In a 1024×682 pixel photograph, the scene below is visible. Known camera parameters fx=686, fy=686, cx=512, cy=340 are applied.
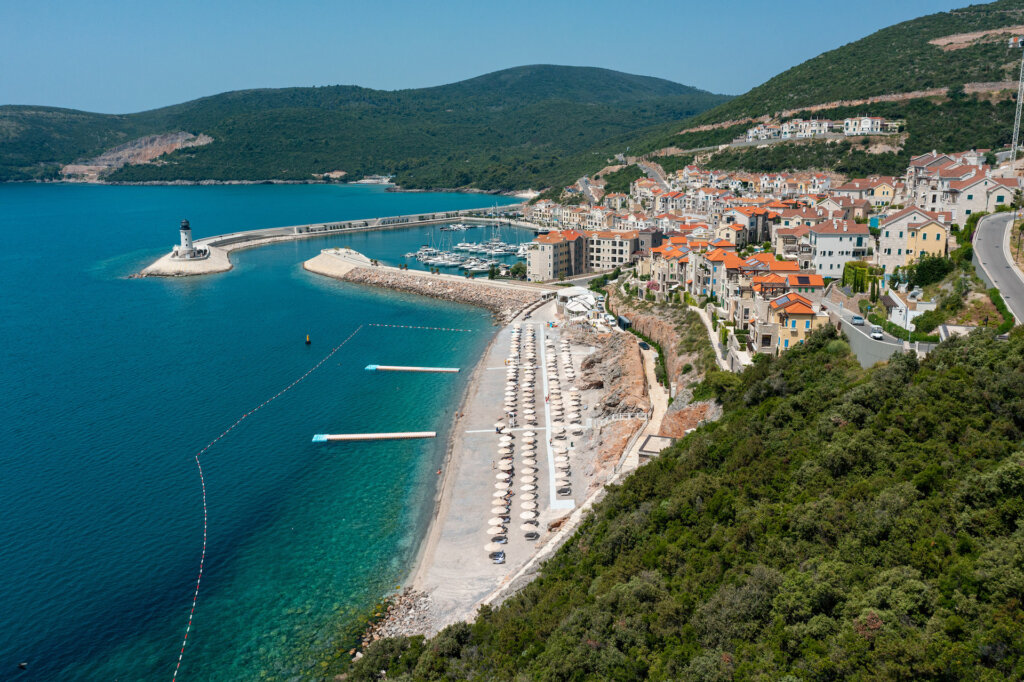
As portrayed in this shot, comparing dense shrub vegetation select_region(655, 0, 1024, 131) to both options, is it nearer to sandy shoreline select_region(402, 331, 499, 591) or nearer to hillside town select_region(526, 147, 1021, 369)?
hillside town select_region(526, 147, 1021, 369)

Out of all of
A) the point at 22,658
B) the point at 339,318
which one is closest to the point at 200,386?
the point at 339,318

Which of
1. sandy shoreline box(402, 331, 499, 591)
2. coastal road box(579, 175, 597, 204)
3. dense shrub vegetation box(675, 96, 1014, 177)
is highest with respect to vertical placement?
dense shrub vegetation box(675, 96, 1014, 177)

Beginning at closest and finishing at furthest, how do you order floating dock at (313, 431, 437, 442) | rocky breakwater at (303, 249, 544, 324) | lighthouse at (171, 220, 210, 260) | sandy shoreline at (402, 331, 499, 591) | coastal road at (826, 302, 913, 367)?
1. coastal road at (826, 302, 913, 367)
2. sandy shoreline at (402, 331, 499, 591)
3. floating dock at (313, 431, 437, 442)
4. rocky breakwater at (303, 249, 544, 324)
5. lighthouse at (171, 220, 210, 260)

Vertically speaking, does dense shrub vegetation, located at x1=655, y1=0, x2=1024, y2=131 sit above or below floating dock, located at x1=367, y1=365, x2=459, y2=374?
above

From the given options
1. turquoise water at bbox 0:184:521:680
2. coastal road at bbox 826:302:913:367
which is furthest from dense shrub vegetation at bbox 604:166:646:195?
coastal road at bbox 826:302:913:367

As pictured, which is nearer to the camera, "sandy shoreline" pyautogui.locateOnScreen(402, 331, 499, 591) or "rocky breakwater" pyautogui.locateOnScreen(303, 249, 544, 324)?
"sandy shoreline" pyautogui.locateOnScreen(402, 331, 499, 591)

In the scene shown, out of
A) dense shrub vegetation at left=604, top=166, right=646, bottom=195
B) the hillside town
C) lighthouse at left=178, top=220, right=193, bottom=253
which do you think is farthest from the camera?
dense shrub vegetation at left=604, top=166, right=646, bottom=195

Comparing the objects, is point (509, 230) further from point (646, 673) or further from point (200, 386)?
point (646, 673)
